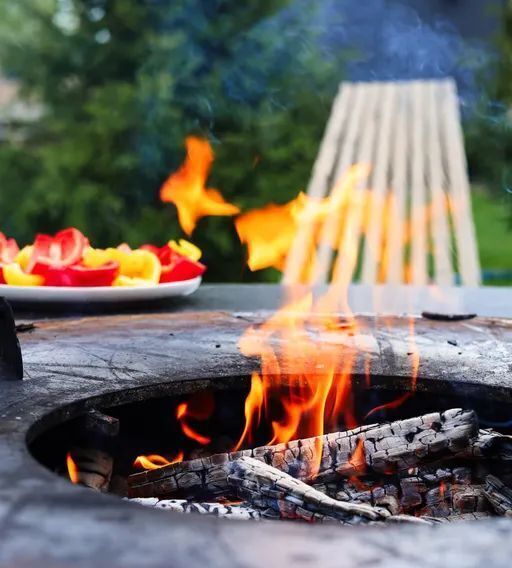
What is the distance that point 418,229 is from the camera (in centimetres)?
466

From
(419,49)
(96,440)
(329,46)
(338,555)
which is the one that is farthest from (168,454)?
(329,46)

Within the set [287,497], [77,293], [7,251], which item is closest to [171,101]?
[7,251]

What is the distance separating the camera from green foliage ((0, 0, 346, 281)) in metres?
5.86

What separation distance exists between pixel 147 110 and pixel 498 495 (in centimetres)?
488

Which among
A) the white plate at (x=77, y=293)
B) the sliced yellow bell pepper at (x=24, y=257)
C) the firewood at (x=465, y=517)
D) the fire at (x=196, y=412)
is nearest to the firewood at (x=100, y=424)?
the fire at (x=196, y=412)

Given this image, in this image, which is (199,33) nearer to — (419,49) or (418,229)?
(419,49)

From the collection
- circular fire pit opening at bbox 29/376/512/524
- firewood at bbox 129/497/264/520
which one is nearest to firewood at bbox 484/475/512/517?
circular fire pit opening at bbox 29/376/512/524

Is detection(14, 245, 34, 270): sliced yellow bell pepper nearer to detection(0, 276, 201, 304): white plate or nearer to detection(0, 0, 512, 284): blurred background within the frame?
detection(0, 276, 201, 304): white plate

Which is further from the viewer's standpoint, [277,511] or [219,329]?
[219,329]

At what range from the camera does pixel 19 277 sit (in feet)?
7.02

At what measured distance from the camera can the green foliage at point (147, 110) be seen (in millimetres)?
5855

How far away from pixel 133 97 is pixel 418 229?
2.38 m

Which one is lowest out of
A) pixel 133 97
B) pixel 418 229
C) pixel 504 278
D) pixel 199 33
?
pixel 504 278

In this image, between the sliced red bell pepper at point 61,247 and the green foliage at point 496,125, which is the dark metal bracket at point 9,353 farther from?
the green foliage at point 496,125
